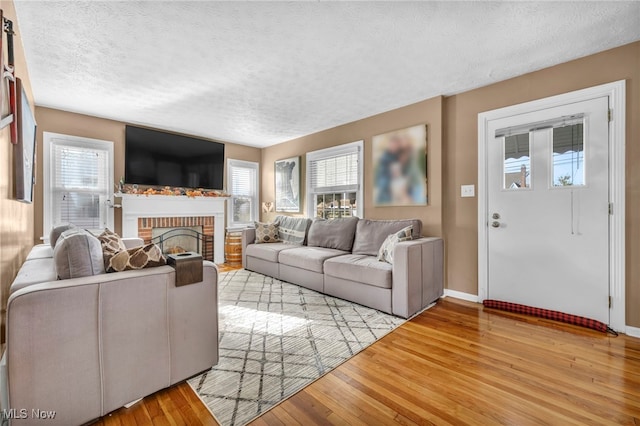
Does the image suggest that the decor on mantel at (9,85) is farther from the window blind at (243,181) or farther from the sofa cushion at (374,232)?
the window blind at (243,181)

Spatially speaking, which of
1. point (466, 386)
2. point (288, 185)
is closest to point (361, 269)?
point (466, 386)

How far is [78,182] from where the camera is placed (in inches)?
154

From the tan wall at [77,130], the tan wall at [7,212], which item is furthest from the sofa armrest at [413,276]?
the tan wall at [77,130]

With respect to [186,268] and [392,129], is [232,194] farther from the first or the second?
[186,268]

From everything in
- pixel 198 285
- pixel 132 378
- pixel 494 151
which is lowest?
pixel 132 378

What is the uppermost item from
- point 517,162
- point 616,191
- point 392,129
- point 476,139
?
point 392,129

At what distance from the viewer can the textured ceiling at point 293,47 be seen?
1.90 metres

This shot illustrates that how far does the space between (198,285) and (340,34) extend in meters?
2.05

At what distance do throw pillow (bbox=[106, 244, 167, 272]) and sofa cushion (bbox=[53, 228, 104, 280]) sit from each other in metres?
0.06

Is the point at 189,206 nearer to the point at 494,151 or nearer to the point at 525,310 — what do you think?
the point at 494,151

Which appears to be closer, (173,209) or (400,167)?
(400,167)

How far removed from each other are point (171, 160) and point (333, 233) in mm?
3023

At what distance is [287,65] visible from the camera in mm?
2596

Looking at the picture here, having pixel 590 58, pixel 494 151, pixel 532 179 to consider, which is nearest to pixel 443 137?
pixel 494 151
